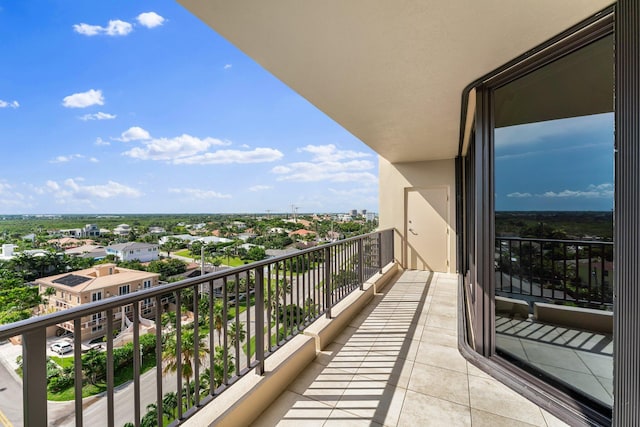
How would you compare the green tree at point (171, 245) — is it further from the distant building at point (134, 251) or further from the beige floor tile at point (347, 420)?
the beige floor tile at point (347, 420)

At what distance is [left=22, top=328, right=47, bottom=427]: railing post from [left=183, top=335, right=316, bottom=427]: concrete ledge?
27.1 inches

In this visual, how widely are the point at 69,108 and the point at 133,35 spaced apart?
8.75 meters

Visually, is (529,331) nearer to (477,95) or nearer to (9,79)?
(477,95)

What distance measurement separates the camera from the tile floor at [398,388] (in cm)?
171

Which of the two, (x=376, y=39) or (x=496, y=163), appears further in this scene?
(x=496, y=163)

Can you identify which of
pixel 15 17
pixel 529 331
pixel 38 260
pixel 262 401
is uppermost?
pixel 15 17

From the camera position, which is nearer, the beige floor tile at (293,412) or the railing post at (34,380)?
the railing post at (34,380)

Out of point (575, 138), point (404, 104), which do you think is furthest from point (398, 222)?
point (575, 138)

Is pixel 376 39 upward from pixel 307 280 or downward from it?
upward

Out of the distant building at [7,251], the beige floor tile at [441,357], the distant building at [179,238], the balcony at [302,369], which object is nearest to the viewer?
the balcony at [302,369]

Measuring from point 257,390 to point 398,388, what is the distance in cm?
99

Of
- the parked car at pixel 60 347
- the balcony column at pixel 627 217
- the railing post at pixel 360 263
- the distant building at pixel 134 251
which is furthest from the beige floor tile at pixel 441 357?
the distant building at pixel 134 251

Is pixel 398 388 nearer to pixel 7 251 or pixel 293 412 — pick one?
pixel 293 412

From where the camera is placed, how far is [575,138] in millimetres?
1847
